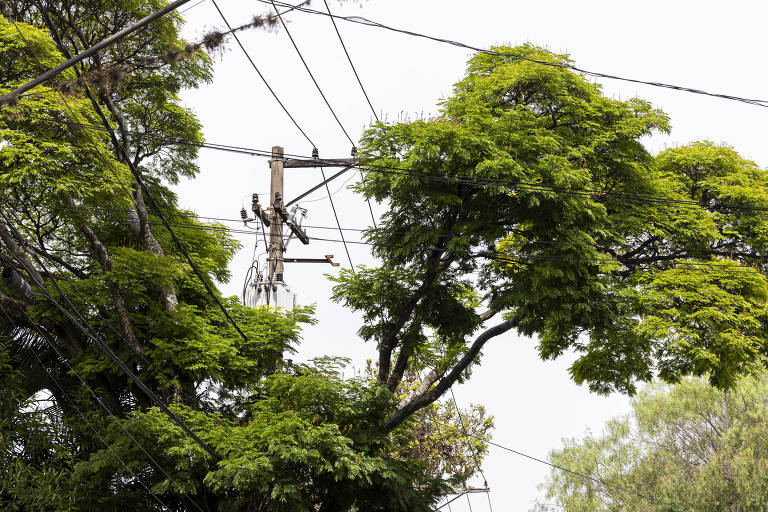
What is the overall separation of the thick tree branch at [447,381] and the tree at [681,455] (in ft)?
36.6

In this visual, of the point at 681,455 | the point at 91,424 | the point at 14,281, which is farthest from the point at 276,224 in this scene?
the point at 681,455

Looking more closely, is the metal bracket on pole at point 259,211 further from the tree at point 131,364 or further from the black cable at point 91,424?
the black cable at point 91,424

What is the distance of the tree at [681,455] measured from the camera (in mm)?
20875

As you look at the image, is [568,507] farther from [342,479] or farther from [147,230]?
[147,230]

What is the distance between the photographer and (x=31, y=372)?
13.5 m

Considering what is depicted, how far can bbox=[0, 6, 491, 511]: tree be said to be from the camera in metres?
11.0

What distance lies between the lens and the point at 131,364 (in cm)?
1293

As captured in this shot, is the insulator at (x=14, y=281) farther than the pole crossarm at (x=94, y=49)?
Yes

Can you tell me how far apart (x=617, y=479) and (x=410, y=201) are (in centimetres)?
1667

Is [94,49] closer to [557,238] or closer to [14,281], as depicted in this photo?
[14,281]

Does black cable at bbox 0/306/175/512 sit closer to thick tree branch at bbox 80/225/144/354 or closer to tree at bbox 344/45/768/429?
thick tree branch at bbox 80/225/144/354

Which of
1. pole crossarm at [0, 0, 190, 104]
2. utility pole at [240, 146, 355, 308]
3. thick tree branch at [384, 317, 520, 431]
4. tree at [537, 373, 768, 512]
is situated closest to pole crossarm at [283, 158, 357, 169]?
utility pole at [240, 146, 355, 308]

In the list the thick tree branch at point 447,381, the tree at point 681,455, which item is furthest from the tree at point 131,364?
the tree at point 681,455

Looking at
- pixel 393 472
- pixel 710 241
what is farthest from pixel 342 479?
pixel 710 241
